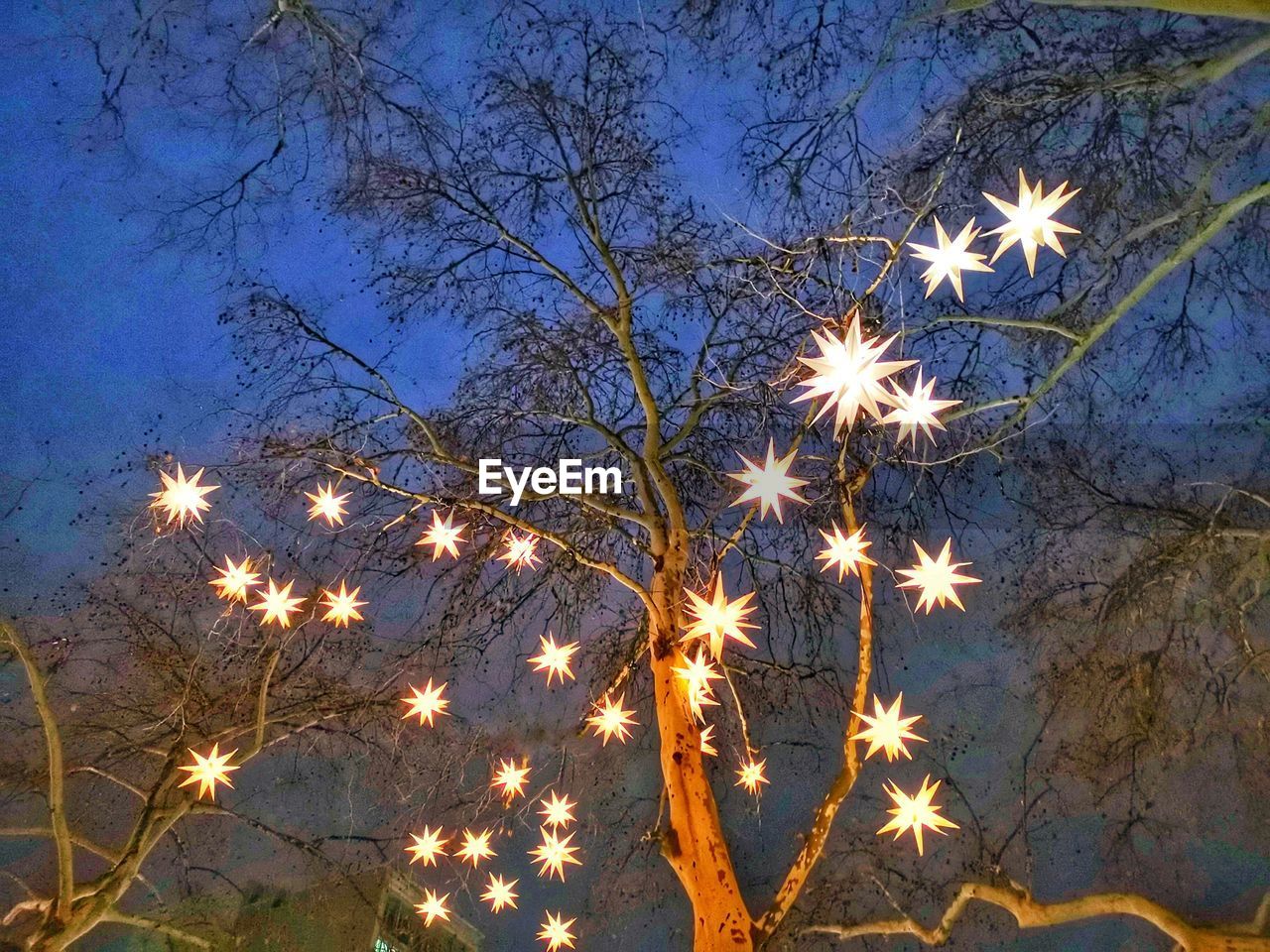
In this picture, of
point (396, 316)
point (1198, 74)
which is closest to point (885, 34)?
point (1198, 74)

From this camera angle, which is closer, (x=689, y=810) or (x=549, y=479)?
(x=689, y=810)

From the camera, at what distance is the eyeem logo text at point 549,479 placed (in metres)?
5.29

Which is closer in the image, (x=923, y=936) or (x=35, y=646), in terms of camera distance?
(x=923, y=936)

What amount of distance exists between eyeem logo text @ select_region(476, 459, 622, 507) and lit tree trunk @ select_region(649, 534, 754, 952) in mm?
941

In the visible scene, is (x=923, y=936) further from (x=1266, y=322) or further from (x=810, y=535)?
(x=1266, y=322)

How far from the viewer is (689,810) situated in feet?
15.5

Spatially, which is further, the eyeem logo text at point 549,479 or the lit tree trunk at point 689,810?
the eyeem logo text at point 549,479

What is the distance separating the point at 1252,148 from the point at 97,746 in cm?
1039

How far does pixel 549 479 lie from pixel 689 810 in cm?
263

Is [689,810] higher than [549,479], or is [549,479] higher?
[549,479]

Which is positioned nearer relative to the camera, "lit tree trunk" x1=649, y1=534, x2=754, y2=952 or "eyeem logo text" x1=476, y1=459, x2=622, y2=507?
"lit tree trunk" x1=649, y1=534, x2=754, y2=952

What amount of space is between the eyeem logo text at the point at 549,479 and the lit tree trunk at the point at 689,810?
0.94 metres

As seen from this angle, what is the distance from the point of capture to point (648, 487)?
5.68m

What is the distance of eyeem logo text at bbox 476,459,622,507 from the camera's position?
208 inches
